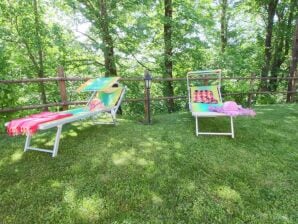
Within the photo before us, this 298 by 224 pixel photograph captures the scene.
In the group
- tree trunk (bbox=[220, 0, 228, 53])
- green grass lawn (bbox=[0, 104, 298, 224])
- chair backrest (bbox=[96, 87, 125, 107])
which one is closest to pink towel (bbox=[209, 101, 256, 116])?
green grass lawn (bbox=[0, 104, 298, 224])

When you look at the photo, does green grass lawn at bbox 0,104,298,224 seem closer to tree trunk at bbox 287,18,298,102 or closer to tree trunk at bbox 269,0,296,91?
tree trunk at bbox 287,18,298,102

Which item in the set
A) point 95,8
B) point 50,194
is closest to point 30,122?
point 50,194

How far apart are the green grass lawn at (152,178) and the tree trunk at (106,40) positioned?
152 inches

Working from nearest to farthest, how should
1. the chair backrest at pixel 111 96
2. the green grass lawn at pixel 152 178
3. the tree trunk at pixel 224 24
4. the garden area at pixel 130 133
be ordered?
the green grass lawn at pixel 152 178, the garden area at pixel 130 133, the chair backrest at pixel 111 96, the tree trunk at pixel 224 24

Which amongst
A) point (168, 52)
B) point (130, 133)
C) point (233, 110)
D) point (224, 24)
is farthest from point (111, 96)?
point (224, 24)

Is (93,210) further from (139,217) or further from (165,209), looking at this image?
(165,209)

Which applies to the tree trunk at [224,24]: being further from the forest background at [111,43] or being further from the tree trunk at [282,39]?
the forest background at [111,43]

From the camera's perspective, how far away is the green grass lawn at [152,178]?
1972 millimetres

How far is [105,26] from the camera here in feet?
23.1

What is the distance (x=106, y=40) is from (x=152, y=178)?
227 inches

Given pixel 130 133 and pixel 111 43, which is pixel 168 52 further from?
pixel 130 133

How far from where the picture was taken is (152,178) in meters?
2.54

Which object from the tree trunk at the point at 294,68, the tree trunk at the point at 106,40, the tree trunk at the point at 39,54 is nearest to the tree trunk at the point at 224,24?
the tree trunk at the point at 294,68

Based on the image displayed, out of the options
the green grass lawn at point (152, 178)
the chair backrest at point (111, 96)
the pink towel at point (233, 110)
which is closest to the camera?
the green grass lawn at point (152, 178)
